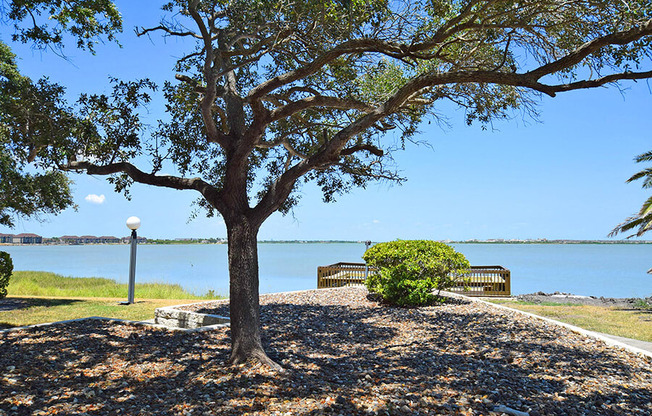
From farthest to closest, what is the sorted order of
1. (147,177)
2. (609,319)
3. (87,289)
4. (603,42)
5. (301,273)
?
(301,273), (87,289), (609,319), (147,177), (603,42)

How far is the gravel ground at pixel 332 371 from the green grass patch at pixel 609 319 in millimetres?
2456

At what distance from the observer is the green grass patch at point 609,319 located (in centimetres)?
955

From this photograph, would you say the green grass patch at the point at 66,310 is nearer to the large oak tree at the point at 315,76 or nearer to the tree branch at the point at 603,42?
the large oak tree at the point at 315,76

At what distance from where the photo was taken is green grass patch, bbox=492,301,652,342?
9555 millimetres

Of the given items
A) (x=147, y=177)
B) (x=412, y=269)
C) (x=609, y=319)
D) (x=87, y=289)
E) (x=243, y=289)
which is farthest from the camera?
(x=87, y=289)

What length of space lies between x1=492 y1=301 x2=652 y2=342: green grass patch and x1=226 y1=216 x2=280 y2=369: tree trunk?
755 cm

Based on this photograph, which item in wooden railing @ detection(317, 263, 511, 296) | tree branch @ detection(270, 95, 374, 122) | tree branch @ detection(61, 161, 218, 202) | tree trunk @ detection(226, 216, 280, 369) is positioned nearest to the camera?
tree trunk @ detection(226, 216, 280, 369)

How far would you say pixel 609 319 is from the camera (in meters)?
11.5

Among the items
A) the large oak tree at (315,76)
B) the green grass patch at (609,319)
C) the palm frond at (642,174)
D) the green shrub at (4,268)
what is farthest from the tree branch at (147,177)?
the palm frond at (642,174)

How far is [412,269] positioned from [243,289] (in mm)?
5404

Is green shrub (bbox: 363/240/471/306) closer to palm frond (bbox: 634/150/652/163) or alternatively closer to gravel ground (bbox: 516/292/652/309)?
gravel ground (bbox: 516/292/652/309)

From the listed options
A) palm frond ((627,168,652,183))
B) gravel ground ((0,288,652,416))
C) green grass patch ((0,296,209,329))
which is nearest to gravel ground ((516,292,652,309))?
palm frond ((627,168,652,183))

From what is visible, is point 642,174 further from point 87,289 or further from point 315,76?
point 87,289

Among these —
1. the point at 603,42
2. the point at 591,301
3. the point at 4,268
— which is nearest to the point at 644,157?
the point at 591,301
